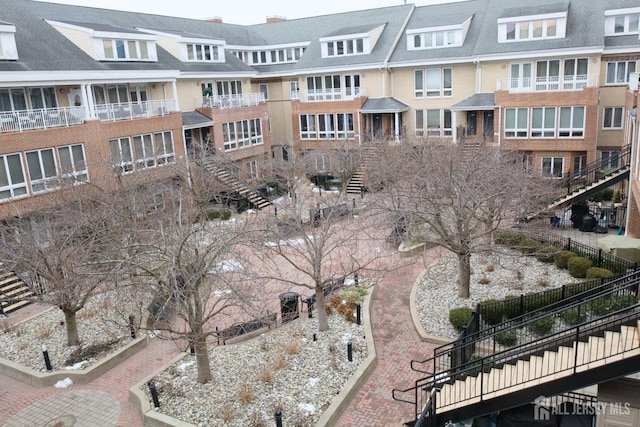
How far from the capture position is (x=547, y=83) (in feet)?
99.4

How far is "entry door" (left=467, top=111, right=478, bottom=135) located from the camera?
3512 centimetres

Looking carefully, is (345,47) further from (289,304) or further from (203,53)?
(289,304)

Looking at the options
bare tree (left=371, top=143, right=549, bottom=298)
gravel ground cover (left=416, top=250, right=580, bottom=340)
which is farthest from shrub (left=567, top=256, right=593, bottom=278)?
bare tree (left=371, top=143, right=549, bottom=298)

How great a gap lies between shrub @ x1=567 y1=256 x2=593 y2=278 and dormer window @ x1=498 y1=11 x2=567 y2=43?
1859 centimetres

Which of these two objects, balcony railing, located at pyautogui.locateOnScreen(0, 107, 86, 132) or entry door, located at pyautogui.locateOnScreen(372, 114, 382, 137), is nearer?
balcony railing, located at pyautogui.locateOnScreen(0, 107, 86, 132)

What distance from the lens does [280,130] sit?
45031mm

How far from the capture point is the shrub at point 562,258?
740 inches

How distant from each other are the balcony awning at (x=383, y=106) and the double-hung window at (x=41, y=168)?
2139cm

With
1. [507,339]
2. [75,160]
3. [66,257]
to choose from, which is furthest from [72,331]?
[507,339]

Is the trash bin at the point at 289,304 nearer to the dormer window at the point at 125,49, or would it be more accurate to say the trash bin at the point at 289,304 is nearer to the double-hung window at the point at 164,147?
the double-hung window at the point at 164,147

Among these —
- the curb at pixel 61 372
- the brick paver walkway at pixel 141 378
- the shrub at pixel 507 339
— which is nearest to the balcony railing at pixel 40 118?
the curb at pixel 61 372

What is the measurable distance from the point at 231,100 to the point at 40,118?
1472 centimetres

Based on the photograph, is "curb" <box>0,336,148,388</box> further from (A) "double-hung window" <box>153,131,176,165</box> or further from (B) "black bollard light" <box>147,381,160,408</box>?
(A) "double-hung window" <box>153,131,176,165</box>

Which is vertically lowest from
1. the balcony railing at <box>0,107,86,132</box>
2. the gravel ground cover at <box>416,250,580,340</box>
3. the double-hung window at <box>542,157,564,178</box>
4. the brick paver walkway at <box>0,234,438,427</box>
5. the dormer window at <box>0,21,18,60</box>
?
the brick paver walkway at <box>0,234,438,427</box>
